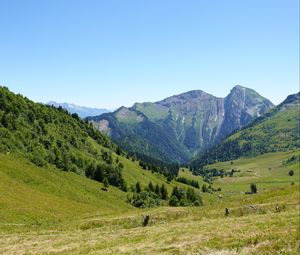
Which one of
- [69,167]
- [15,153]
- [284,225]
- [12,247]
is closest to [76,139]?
[69,167]

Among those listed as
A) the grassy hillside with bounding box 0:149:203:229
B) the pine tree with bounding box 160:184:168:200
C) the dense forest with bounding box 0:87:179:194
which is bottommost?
the pine tree with bounding box 160:184:168:200

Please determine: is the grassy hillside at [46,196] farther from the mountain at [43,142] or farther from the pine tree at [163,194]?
the pine tree at [163,194]

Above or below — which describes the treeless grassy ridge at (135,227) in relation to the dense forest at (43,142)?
below

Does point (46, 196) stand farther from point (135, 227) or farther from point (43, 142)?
point (43, 142)

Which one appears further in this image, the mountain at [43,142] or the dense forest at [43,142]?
the dense forest at [43,142]

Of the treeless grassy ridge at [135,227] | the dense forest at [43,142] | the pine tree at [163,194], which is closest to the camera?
the treeless grassy ridge at [135,227]

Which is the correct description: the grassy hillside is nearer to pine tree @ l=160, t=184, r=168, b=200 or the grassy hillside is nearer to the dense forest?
the dense forest

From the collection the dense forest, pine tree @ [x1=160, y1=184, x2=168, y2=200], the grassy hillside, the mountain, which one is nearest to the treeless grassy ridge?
the grassy hillside

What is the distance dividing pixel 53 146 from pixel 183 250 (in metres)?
139

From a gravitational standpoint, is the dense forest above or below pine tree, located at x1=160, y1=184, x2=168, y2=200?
above

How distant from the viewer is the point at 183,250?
27.9 m

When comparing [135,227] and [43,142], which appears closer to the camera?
[135,227]

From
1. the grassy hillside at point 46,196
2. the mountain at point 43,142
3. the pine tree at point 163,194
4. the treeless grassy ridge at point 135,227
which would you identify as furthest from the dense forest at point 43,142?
the treeless grassy ridge at point 135,227

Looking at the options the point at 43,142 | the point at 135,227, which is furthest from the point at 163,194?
the point at 135,227
